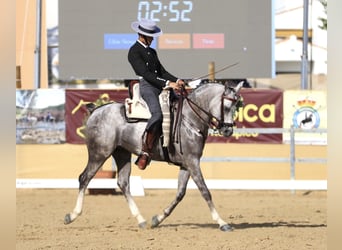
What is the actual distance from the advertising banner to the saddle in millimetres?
7516

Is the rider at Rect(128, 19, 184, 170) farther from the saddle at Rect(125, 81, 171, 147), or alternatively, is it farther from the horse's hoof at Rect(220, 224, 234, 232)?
the horse's hoof at Rect(220, 224, 234, 232)

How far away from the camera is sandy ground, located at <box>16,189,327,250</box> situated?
294 inches

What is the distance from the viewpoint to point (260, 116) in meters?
16.5

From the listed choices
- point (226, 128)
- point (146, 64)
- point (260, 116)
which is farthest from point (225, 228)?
point (260, 116)

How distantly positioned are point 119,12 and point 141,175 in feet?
14.9

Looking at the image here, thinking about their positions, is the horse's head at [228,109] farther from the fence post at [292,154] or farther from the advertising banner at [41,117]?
the advertising banner at [41,117]

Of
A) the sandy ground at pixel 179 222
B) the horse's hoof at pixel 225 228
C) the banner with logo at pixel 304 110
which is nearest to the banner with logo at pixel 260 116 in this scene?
the banner with logo at pixel 304 110

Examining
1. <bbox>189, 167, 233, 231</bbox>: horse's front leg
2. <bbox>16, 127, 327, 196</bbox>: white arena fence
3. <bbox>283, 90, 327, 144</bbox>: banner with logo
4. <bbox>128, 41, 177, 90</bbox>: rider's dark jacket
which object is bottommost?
<bbox>16, 127, 327, 196</bbox>: white arena fence

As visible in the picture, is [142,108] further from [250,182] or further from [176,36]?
[176,36]

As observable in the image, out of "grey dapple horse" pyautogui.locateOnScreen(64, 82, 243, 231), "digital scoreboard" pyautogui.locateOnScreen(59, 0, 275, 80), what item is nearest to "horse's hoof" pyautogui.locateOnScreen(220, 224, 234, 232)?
"grey dapple horse" pyautogui.locateOnScreen(64, 82, 243, 231)

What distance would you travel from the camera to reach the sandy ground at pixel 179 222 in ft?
24.5

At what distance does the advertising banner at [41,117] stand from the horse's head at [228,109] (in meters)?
8.38

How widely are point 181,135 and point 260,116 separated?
7.75 meters
